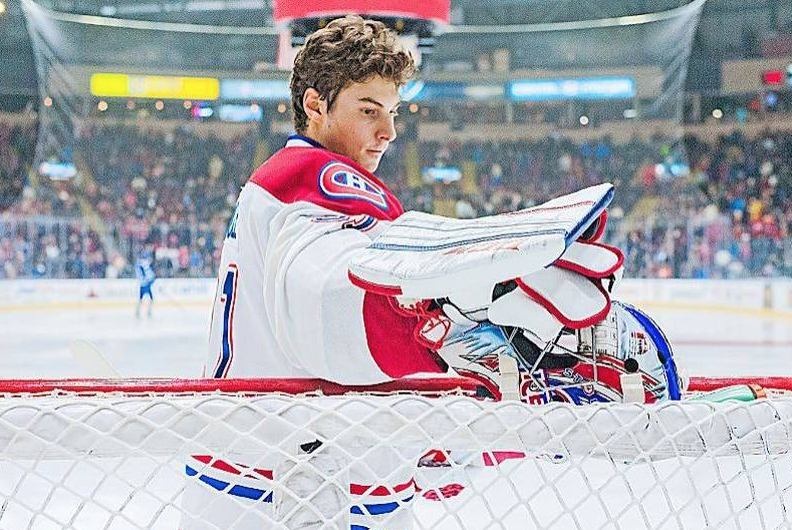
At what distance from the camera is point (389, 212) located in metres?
0.76

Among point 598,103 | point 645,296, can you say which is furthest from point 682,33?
point 645,296

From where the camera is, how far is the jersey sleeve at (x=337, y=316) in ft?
2.21

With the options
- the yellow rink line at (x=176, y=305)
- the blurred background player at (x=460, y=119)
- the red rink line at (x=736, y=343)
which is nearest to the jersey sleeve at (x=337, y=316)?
the red rink line at (x=736, y=343)

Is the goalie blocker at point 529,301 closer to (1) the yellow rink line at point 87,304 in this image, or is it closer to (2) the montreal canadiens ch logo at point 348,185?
(2) the montreal canadiens ch logo at point 348,185

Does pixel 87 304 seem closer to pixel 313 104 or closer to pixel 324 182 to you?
pixel 313 104

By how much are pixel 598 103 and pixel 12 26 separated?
683cm

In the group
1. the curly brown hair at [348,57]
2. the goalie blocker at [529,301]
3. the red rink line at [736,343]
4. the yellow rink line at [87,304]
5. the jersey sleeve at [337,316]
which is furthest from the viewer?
the yellow rink line at [87,304]

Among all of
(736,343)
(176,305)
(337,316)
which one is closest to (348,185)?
(337,316)

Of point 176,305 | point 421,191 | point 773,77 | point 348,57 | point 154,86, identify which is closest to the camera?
point 348,57

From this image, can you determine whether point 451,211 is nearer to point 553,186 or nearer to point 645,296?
point 553,186

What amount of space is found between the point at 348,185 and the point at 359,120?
0.12 meters

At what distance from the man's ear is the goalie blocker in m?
0.25

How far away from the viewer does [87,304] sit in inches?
338

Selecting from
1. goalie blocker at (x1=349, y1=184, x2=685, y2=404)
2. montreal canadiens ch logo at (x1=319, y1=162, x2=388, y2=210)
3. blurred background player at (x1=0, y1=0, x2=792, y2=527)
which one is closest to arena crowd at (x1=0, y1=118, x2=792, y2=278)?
blurred background player at (x1=0, y1=0, x2=792, y2=527)
